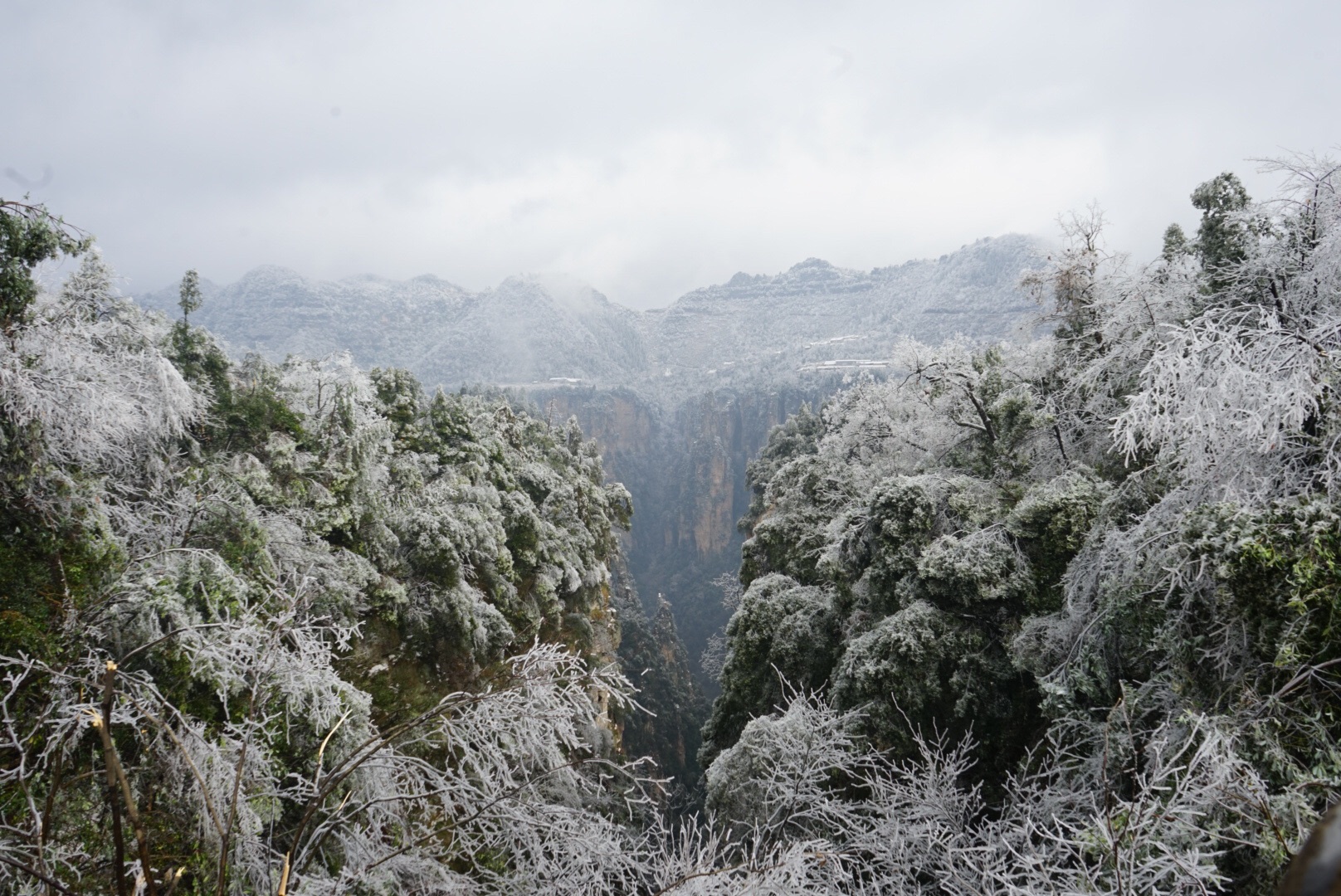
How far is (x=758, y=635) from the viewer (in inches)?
464

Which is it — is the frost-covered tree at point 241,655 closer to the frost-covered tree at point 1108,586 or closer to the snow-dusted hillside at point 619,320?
the frost-covered tree at point 1108,586

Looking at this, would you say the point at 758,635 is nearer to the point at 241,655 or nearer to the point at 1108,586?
the point at 1108,586

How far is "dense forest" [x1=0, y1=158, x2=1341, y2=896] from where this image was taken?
12.4 feet

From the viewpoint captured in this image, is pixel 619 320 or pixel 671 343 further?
pixel 619 320

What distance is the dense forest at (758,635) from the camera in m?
3.78

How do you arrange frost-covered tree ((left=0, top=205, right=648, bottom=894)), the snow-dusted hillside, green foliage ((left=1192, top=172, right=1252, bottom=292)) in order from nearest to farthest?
frost-covered tree ((left=0, top=205, right=648, bottom=894)), green foliage ((left=1192, top=172, right=1252, bottom=292)), the snow-dusted hillside

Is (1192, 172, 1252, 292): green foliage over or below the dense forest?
over

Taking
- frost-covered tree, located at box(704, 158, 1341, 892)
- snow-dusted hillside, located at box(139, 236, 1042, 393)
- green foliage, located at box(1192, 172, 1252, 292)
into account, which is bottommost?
frost-covered tree, located at box(704, 158, 1341, 892)

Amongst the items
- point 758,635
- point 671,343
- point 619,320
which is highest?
point 619,320

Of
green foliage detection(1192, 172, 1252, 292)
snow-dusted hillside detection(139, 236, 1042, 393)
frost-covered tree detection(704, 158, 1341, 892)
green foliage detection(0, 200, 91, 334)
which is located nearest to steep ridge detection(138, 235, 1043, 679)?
snow-dusted hillside detection(139, 236, 1042, 393)

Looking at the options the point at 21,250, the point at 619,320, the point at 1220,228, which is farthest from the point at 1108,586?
the point at 619,320

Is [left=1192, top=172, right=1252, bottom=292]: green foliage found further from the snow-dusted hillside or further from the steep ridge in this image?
the snow-dusted hillside

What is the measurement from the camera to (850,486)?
14695mm

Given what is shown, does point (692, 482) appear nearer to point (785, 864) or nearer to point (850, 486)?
point (850, 486)
